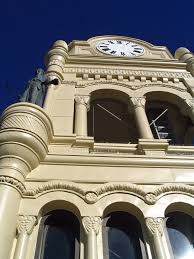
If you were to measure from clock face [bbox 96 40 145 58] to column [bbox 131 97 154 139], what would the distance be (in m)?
5.29

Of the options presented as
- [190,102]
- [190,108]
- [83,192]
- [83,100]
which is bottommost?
[83,192]

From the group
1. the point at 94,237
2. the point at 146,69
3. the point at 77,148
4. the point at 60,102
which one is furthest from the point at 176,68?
the point at 94,237

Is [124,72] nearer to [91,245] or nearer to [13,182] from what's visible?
[13,182]

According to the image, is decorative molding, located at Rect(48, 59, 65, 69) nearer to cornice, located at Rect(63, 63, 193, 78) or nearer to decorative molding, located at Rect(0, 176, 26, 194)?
cornice, located at Rect(63, 63, 193, 78)

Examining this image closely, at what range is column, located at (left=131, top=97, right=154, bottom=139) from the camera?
10.4 metres

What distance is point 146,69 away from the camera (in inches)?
567

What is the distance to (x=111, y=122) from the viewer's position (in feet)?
50.1

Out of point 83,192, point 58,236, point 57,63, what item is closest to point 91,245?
point 58,236

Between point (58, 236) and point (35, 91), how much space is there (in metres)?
4.28

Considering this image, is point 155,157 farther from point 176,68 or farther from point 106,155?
point 176,68

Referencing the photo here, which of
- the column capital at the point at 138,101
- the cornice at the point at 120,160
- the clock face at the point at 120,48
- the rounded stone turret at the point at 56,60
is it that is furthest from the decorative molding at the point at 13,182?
the clock face at the point at 120,48

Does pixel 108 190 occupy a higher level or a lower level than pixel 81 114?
lower

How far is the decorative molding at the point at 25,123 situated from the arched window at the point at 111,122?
5.17 m

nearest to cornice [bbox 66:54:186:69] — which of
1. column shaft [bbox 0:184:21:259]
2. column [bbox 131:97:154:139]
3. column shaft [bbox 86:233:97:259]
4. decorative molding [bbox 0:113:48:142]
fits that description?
column [bbox 131:97:154:139]
